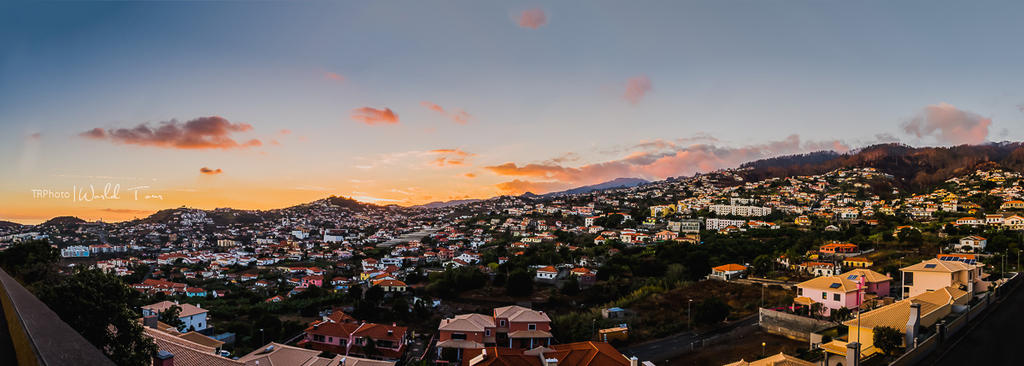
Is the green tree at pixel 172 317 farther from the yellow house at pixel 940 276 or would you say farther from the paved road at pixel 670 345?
the yellow house at pixel 940 276

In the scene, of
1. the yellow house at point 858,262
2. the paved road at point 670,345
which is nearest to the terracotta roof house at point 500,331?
the paved road at point 670,345

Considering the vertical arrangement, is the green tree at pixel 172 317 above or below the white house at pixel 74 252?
above

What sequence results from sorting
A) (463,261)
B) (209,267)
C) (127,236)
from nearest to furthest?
1. (463,261)
2. (209,267)
3. (127,236)

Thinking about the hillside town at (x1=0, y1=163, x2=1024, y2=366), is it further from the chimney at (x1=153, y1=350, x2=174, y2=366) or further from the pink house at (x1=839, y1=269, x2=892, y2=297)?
the chimney at (x1=153, y1=350, x2=174, y2=366)

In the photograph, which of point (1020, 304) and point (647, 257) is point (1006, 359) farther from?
point (647, 257)

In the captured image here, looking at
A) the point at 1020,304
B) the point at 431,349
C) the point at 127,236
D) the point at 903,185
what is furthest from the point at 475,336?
the point at 903,185
